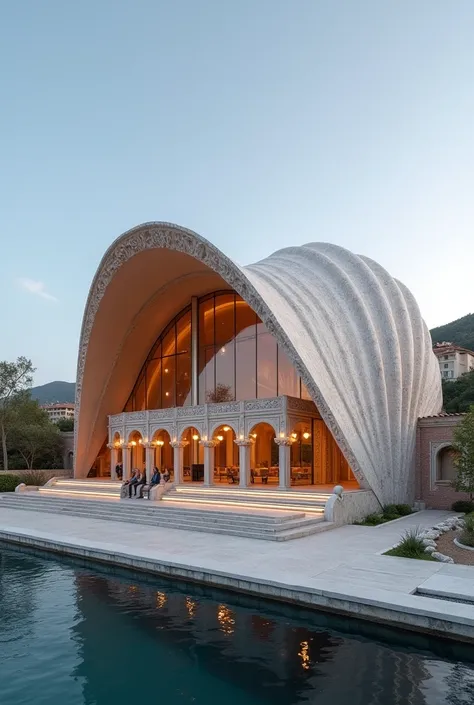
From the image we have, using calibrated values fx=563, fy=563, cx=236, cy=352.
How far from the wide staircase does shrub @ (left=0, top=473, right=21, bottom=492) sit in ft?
12.7

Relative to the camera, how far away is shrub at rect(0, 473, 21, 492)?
27391mm

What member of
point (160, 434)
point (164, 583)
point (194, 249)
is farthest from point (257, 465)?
point (164, 583)

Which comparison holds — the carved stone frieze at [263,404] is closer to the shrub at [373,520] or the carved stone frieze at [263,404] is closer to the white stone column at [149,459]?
the shrub at [373,520]

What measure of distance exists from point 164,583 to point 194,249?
505 inches

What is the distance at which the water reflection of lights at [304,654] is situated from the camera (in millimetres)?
6777

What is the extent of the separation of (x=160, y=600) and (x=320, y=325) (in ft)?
40.2

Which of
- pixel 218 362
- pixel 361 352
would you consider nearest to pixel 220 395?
pixel 218 362

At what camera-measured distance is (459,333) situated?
7306 cm

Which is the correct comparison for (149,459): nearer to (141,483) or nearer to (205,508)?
(141,483)

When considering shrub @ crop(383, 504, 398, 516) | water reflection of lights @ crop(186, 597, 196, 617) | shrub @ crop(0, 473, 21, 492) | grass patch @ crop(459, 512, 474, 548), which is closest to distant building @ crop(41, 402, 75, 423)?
shrub @ crop(0, 473, 21, 492)

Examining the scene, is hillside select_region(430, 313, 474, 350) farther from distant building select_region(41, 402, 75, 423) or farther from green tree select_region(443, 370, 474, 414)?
distant building select_region(41, 402, 75, 423)

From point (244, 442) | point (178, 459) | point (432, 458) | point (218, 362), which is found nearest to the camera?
point (432, 458)

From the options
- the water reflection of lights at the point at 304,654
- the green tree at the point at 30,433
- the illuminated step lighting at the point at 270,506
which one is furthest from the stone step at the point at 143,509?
the green tree at the point at 30,433

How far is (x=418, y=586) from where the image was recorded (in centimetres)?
885
